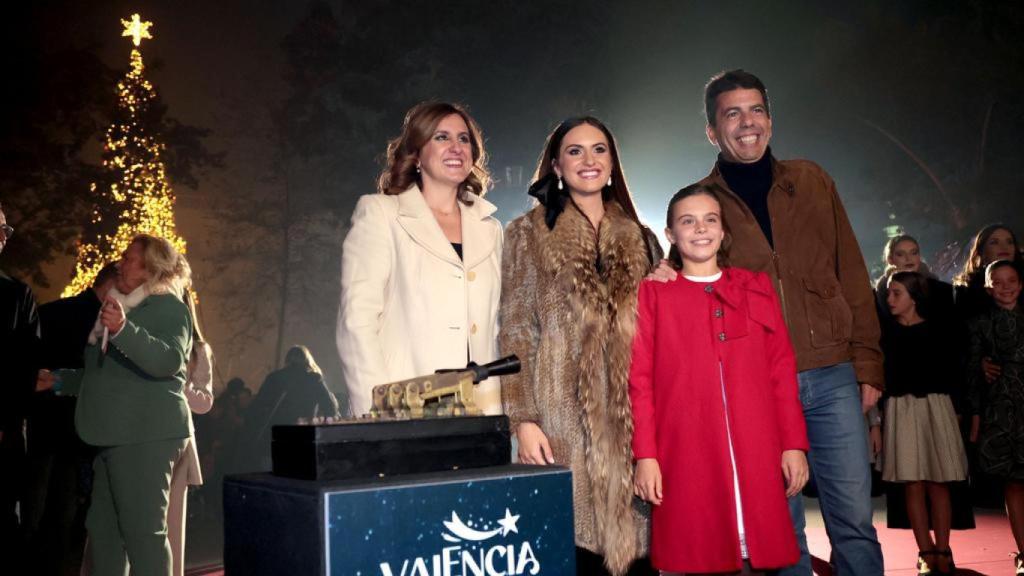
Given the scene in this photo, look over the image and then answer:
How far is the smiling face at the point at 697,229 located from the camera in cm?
259

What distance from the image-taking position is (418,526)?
62.5 inches

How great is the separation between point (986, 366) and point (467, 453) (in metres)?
3.77

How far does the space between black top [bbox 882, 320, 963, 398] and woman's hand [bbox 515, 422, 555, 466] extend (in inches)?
111

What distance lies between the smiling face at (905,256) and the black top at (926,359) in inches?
32.2

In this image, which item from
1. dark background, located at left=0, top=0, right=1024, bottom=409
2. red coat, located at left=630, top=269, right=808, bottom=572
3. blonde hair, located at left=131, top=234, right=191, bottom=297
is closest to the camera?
red coat, located at left=630, top=269, right=808, bottom=572

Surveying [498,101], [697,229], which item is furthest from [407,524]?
[498,101]

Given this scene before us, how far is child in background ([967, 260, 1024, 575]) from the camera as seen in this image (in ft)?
14.4

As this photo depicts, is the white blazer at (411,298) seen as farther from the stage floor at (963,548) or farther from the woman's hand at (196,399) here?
the stage floor at (963,548)

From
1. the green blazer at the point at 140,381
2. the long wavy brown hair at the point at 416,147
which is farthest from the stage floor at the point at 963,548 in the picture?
the green blazer at the point at 140,381

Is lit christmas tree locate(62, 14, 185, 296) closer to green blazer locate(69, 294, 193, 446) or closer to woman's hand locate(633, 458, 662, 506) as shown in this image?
green blazer locate(69, 294, 193, 446)

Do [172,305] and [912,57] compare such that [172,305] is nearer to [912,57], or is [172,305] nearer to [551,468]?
[551,468]

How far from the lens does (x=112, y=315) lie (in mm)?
3176

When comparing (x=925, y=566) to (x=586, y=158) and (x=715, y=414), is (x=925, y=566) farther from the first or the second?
(x=586, y=158)

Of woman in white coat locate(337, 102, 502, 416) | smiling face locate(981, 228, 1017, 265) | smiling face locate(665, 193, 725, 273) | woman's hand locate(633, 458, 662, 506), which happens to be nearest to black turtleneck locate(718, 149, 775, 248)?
smiling face locate(665, 193, 725, 273)
